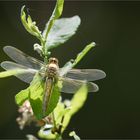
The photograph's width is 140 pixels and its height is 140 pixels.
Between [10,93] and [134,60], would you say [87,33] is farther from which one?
[10,93]

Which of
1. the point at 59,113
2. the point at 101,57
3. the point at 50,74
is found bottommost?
the point at 101,57

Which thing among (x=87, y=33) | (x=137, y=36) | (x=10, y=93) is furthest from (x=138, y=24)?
(x=10, y=93)

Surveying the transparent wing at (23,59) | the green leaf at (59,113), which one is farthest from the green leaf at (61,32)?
the green leaf at (59,113)

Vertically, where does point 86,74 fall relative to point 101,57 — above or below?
above

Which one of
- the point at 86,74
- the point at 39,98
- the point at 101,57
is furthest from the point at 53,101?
the point at 101,57

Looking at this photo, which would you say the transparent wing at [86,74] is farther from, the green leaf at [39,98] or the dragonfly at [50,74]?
the green leaf at [39,98]

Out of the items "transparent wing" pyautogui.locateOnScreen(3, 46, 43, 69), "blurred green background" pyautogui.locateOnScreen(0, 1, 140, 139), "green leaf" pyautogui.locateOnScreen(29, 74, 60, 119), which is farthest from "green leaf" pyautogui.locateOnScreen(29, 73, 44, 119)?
"blurred green background" pyautogui.locateOnScreen(0, 1, 140, 139)

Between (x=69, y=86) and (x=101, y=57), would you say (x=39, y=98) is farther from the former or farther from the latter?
(x=101, y=57)
